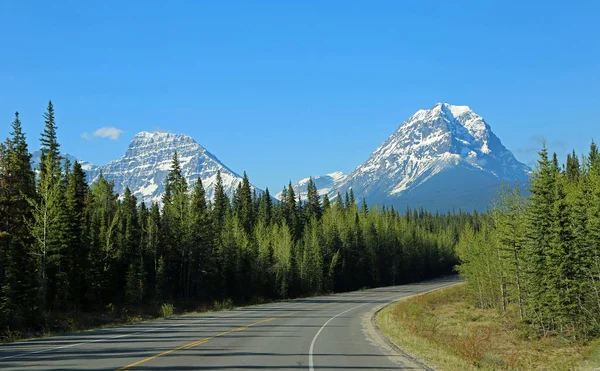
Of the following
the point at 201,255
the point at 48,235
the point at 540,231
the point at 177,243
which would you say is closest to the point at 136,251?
the point at 177,243

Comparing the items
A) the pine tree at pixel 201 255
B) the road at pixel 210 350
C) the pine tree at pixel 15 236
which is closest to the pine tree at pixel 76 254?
the pine tree at pixel 15 236

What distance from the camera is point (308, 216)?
374 feet

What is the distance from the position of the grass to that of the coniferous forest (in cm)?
705

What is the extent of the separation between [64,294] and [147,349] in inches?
1049

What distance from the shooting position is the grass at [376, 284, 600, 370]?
19375 millimetres

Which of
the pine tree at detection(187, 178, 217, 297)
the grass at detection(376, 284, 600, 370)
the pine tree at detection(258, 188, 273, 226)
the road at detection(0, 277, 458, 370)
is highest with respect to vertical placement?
the pine tree at detection(258, 188, 273, 226)

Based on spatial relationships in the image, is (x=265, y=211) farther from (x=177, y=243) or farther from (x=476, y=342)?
(x=476, y=342)

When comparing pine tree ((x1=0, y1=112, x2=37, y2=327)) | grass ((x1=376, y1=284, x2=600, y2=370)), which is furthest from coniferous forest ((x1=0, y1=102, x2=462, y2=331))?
grass ((x1=376, y1=284, x2=600, y2=370))

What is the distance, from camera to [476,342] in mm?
26047

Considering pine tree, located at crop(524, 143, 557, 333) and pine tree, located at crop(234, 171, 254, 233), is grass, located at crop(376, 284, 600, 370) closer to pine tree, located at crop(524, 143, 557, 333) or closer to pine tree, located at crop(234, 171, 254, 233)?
pine tree, located at crop(524, 143, 557, 333)

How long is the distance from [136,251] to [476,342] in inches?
1521

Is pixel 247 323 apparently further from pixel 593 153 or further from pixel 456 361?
pixel 593 153

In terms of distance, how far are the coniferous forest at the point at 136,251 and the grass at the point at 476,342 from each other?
7.05m

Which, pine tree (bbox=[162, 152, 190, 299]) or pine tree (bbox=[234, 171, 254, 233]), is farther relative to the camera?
pine tree (bbox=[234, 171, 254, 233])
